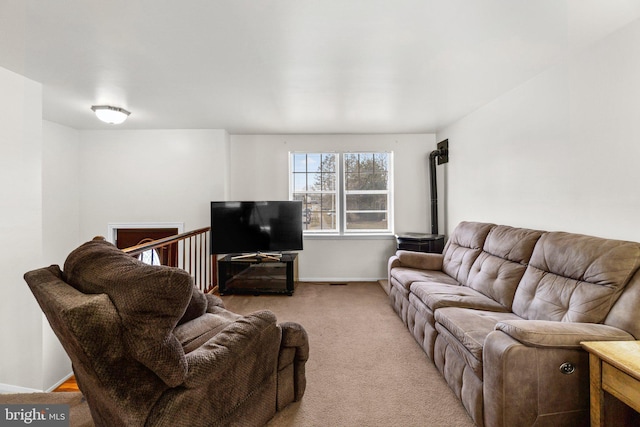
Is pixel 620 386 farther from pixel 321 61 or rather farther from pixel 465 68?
pixel 321 61

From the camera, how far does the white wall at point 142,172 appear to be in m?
4.63

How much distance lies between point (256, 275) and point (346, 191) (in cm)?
201

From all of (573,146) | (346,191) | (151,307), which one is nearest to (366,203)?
(346,191)

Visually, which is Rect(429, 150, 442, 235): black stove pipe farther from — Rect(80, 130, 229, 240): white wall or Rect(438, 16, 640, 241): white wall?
Rect(80, 130, 229, 240): white wall

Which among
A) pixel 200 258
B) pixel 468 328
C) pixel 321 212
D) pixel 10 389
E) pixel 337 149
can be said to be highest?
pixel 337 149

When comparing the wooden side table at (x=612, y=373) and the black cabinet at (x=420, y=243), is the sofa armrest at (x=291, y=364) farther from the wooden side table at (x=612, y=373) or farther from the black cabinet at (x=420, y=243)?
the black cabinet at (x=420, y=243)

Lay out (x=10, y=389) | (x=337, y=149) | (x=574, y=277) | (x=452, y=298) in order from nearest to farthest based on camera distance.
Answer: (x=574, y=277) → (x=452, y=298) → (x=10, y=389) → (x=337, y=149)

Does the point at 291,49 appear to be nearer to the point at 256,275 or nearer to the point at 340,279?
the point at 256,275

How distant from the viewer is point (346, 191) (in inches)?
198

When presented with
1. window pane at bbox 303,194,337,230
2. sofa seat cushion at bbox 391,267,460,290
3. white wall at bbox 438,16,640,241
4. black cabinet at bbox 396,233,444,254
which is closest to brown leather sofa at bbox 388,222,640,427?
sofa seat cushion at bbox 391,267,460,290

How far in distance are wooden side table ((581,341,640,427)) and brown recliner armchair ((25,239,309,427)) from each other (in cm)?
166

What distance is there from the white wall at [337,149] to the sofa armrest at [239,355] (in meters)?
3.19

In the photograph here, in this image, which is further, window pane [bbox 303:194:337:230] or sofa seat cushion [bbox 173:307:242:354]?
window pane [bbox 303:194:337:230]

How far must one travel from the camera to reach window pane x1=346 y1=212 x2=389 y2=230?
16.5 ft
